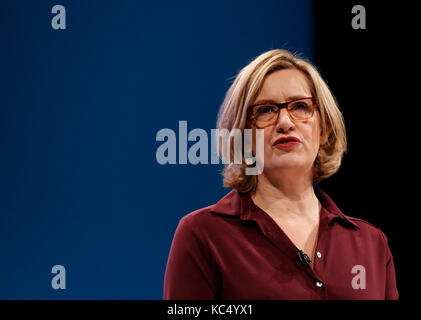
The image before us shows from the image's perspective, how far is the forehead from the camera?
1.32 m

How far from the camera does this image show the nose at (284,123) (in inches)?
50.3

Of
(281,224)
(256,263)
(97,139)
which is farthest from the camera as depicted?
(97,139)

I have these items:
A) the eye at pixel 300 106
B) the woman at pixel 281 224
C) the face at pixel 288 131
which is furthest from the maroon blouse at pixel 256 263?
the eye at pixel 300 106

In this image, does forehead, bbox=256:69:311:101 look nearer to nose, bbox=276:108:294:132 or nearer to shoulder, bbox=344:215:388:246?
nose, bbox=276:108:294:132

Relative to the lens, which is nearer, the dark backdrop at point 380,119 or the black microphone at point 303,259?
the black microphone at point 303,259

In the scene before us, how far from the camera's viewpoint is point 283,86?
133 centimetres

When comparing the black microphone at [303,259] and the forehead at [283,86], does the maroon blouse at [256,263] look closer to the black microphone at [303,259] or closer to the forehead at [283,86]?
the black microphone at [303,259]

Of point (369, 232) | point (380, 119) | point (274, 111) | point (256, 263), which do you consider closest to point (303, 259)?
point (256, 263)

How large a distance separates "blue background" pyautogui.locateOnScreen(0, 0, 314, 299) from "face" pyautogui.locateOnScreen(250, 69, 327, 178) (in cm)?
79

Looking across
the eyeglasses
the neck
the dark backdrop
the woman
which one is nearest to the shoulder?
the woman

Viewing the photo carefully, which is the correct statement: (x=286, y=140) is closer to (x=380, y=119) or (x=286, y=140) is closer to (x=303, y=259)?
(x=303, y=259)

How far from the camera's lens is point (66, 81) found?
2.00m

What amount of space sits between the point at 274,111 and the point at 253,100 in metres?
0.07

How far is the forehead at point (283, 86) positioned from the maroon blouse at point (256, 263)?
301mm
